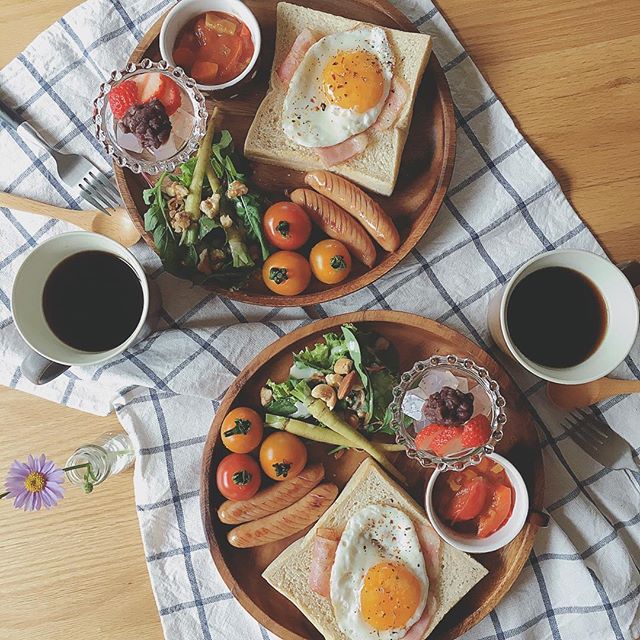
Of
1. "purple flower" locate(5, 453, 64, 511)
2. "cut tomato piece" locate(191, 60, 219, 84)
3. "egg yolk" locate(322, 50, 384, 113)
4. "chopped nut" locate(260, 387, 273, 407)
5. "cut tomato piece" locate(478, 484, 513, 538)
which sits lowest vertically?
"cut tomato piece" locate(478, 484, 513, 538)

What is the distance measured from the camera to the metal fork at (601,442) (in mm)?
2395

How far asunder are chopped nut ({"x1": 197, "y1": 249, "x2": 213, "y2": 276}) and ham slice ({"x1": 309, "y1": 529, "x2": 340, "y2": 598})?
2.89 feet

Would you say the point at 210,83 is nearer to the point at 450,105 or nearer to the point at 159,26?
the point at 159,26

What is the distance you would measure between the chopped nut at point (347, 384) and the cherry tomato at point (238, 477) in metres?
0.35

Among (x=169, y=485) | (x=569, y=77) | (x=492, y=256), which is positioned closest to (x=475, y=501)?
(x=492, y=256)

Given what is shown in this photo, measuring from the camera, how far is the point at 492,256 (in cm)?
246

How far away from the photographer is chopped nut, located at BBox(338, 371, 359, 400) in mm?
2291

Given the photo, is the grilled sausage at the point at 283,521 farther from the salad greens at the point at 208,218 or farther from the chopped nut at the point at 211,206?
the chopped nut at the point at 211,206

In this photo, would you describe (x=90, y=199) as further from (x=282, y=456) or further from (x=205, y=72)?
(x=282, y=456)

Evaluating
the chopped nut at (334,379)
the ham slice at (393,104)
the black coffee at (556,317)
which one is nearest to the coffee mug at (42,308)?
the chopped nut at (334,379)

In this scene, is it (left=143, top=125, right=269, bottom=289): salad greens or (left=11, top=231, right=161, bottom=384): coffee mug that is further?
(left=143, top=125, right=269, bottom=289): salad greens

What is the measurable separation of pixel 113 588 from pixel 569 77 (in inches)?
88.8

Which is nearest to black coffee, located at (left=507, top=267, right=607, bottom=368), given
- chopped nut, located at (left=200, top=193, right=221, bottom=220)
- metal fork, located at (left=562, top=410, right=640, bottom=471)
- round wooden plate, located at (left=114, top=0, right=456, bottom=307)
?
metal fork, located at (left=562, top=410, right=640, bottom=471)

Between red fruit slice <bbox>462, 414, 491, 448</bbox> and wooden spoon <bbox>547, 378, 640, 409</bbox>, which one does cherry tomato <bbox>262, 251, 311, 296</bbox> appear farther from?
wooden spoon <bbox>547, 378, 640, 409</bbox>
